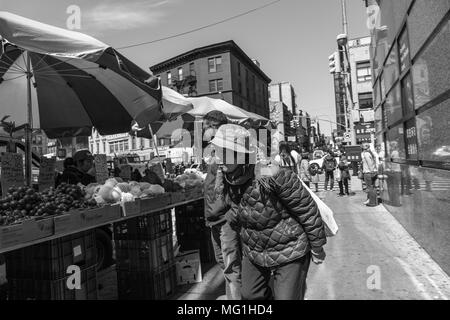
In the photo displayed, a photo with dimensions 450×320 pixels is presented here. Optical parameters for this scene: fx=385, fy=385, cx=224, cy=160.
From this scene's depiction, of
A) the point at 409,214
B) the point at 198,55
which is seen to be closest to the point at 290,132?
the point at 198,55

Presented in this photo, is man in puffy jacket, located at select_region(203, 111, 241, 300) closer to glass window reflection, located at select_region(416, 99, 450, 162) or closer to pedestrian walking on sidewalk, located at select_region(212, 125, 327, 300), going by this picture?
pedestrian walking on sidewalk, located at select_region(212, 125, 327, 300)

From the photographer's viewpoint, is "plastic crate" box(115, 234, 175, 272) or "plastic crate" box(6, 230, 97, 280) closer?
"plastic crate" box(6, 230, 97, 280)

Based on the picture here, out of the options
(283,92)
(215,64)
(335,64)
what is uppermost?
(283,92)

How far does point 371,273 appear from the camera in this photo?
17.6ft

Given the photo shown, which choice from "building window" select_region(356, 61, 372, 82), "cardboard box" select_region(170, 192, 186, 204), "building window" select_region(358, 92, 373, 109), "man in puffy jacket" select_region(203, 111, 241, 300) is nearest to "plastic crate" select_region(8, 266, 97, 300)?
"man in puffy jacket" select_region(203, 111, 241, 300)

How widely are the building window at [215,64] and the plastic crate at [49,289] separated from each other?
59015 millimetres

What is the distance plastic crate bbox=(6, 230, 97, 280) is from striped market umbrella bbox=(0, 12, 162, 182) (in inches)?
78.6

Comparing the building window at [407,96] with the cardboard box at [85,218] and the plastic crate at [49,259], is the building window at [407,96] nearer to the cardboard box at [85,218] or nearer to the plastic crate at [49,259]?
the cardboard box at [85,218]

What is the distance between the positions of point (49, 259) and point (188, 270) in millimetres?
2225

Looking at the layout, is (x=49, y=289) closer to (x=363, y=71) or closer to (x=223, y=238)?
(x=223, y=238)

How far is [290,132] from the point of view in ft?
362

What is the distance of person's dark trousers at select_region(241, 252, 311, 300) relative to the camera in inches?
109

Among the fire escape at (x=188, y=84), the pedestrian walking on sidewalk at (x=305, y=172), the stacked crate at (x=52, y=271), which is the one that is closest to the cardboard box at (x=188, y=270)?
the stacked crate at (x=52, y=271)

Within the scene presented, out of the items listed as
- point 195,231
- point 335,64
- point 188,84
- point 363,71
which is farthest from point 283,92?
point 195,231
